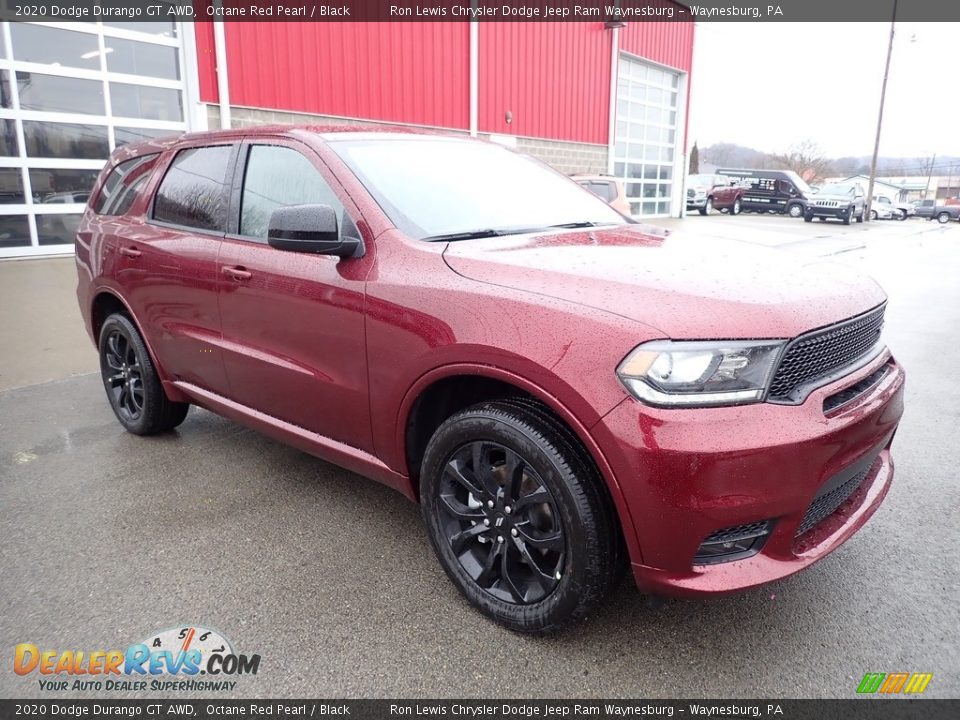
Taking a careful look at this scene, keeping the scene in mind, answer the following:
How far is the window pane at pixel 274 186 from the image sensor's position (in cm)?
302

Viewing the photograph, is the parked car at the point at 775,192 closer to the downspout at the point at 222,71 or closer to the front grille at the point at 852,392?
the downspout at the point at 222,71

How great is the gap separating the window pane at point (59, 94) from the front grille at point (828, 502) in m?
10.2

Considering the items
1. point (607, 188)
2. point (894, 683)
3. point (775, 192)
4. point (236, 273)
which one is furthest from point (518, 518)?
point (775, 192)

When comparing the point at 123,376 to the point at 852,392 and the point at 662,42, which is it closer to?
the point at 852,392

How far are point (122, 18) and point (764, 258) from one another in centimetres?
1018

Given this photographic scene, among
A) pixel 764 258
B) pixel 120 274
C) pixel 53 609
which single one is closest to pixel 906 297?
pixel 764 258

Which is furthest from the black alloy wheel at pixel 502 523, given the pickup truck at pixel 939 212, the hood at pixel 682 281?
the pickup truck at pixel 939 212

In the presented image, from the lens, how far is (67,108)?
9.23 metres

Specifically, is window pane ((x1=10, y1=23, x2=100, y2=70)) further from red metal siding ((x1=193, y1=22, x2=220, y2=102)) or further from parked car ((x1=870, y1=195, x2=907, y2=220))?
parked car ((x1=870, y1=195, x2=907, y2=220))

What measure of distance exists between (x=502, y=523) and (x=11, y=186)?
368 inches

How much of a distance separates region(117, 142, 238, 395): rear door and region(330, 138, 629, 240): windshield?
0.91 metres

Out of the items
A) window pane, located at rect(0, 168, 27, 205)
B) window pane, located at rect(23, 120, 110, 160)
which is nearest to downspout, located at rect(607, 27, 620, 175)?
window pane, located at rect(23, 120, 110, 160)

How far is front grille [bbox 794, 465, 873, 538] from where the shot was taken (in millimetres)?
2148

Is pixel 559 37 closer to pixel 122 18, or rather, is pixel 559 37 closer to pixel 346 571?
pixel 122 18
